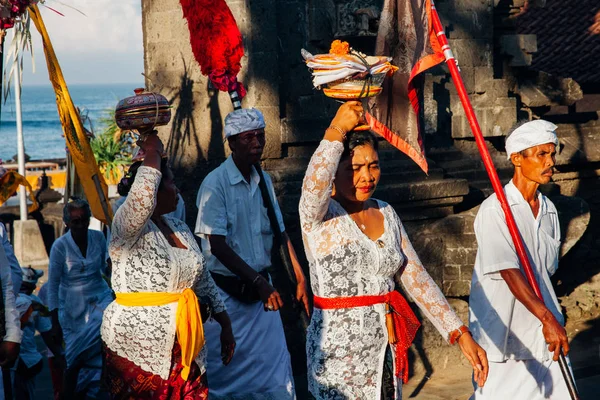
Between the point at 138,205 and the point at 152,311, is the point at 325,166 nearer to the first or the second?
the point at 138,205

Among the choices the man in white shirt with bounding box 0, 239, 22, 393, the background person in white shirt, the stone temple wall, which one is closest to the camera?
the man in white shirt with bounding box 0, 239, 22, 393

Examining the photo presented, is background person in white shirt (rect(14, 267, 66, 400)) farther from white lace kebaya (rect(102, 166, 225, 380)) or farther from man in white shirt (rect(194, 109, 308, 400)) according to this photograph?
white lace kebaya (rect(102, 166, 225, 380))

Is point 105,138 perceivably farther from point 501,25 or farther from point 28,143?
point 28,143

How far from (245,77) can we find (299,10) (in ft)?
2.48

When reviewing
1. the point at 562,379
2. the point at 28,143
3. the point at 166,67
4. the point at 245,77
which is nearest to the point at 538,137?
the point at 562,379

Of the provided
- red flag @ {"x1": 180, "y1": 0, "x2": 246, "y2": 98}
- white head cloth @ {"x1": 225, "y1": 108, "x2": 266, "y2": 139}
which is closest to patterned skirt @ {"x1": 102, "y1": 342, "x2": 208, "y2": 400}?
white head cloth @ {"x1": 225, "y1": 108, "x2": 266, "y2": 139}

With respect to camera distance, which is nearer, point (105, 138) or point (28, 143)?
point (105, 138)

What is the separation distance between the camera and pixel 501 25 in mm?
10797

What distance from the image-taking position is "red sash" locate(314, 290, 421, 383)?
16.8ft

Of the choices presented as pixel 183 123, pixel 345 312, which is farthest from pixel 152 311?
pixel 183 123

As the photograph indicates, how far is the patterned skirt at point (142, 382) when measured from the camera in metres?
5.32

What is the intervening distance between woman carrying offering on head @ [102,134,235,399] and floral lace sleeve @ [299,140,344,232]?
75cm

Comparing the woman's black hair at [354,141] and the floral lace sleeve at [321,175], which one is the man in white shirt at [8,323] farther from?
the woman's black hair at [354,141]

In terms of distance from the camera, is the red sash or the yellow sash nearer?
the red sash
